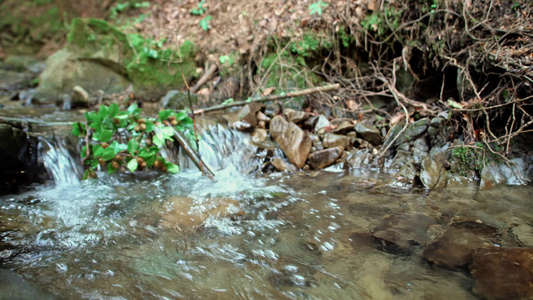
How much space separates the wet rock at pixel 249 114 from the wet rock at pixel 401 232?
2.43m

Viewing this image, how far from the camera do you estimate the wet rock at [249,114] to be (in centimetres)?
422

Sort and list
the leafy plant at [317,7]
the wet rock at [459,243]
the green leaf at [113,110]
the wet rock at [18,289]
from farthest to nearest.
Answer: the leafy plant at [317,7], the green leaf at [113,110], the wet rock at [459,243], the wet rock at [18,289]

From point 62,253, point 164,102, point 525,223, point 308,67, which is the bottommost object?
point 525,223

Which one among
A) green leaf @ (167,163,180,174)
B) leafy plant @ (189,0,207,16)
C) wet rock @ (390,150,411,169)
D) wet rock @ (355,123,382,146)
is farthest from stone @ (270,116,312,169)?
leafy plant @ (189,0,207,16)

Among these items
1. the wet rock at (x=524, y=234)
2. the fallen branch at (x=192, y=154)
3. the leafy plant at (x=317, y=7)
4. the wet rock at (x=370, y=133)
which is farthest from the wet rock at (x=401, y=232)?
the leafy plant at (x=317, y=7)

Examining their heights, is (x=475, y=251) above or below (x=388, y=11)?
below

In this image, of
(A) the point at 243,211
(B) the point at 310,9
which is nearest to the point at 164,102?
(B) the point at 310,9

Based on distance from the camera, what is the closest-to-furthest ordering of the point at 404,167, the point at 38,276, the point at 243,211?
1. the point at 38,276
2. the point at 243,211
3. the point at 404,167

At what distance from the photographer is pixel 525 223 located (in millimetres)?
2129

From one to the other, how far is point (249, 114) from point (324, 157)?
1.26 m

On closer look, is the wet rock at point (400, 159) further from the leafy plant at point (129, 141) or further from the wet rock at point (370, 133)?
the leafy plant at point (129, 141)

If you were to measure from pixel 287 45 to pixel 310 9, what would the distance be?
65 centimetres

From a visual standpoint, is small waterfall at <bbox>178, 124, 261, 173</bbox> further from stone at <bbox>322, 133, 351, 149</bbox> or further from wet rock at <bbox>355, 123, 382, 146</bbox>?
wet rock at <bbox>355, 123, 382, 146</bbox>

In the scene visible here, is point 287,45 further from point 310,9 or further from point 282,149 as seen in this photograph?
point 282,149
